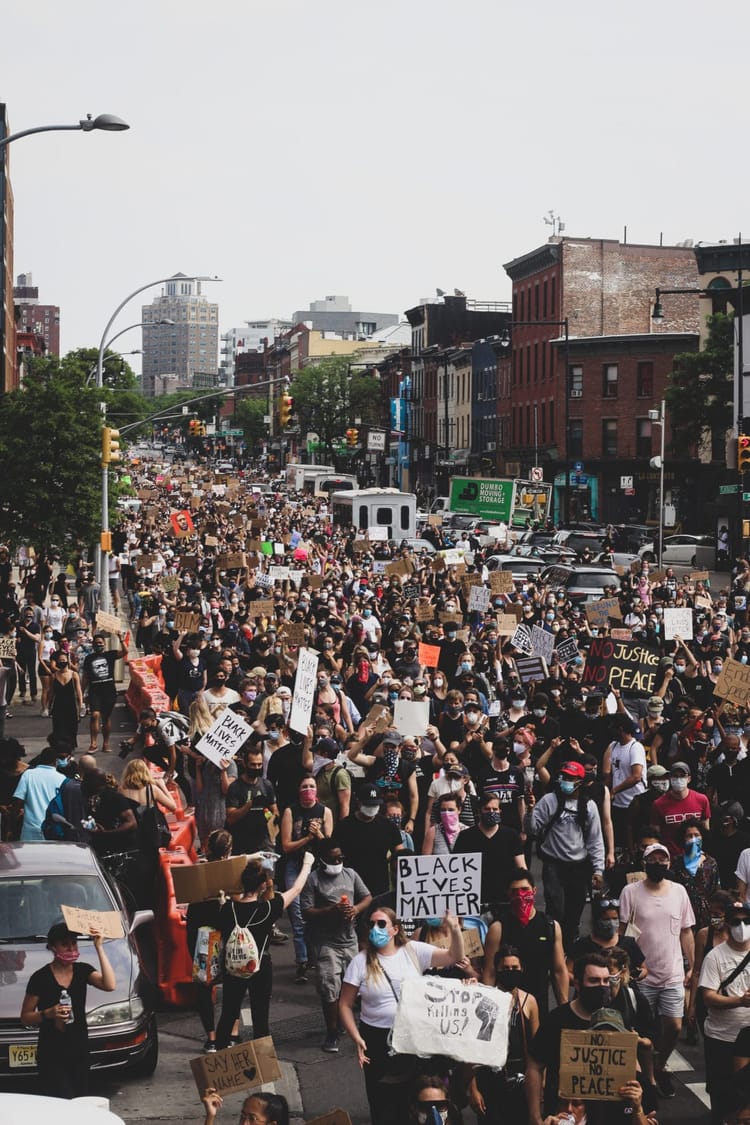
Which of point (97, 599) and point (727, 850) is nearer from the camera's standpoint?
point (727, 850)

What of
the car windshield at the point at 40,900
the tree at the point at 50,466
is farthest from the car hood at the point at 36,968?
the tree at the point at 50,466

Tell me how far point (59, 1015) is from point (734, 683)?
10347 millimetres

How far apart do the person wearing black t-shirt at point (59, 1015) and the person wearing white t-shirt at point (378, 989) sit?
1313 mm

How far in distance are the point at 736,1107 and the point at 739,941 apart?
73.5 inches

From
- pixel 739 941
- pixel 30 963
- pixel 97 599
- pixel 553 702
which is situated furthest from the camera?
pixel 97 599

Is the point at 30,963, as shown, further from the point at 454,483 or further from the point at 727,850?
the point at 454,483

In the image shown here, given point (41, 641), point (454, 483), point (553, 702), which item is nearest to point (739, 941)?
point (553, 702)

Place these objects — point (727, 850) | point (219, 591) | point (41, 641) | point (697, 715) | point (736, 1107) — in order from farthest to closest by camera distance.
Answer: point (219, 591) < point (41, 641) < point (697, 715) < point (727, 850) < point (736, 1107)

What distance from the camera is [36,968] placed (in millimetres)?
8703

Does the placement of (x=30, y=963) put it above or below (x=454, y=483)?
below

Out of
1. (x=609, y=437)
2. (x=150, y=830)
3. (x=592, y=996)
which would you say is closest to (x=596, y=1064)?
(x=592, y=996)

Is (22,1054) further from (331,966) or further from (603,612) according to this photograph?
(603,612)

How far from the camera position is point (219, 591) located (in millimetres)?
30172

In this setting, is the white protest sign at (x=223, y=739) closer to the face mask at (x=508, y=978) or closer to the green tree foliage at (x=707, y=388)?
the face mask at (x=508, y=978)
